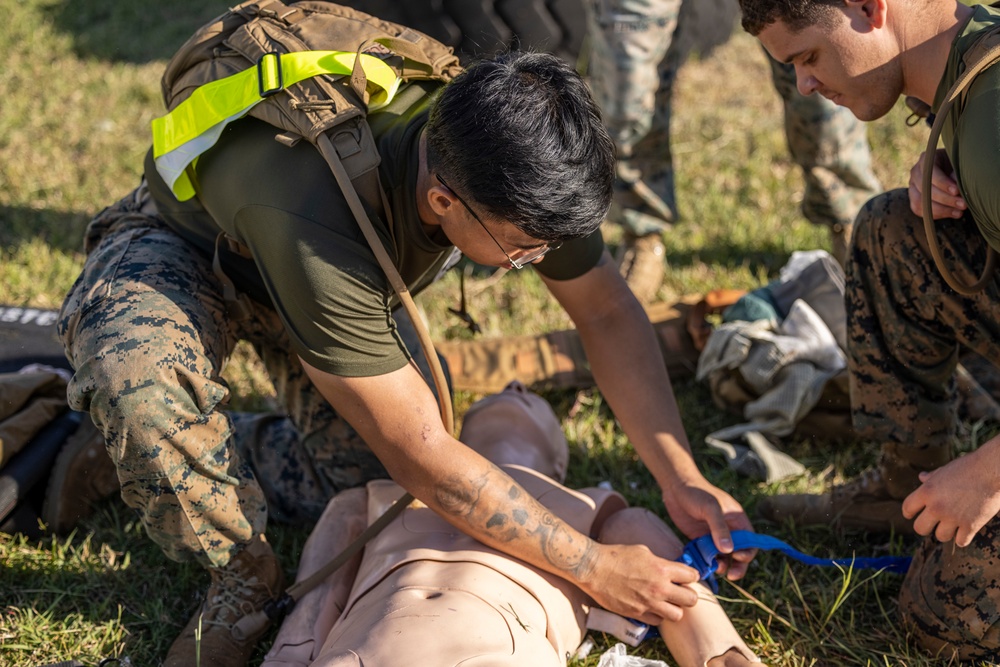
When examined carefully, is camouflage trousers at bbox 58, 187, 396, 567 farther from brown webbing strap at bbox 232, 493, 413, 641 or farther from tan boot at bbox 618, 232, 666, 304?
tan boot at bbox 618, 232, 666, 304

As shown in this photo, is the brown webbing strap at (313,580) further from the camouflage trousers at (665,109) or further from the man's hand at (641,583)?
the camouflage trousers at (665,109)

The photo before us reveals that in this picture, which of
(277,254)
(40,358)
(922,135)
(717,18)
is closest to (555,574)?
(277,254)

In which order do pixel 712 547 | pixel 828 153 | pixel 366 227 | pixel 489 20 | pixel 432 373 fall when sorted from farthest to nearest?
1. pixel 489 20
2. pixel 828 153
3. pixel 712 547
4. pixel 432 373
5. pixel 366 227

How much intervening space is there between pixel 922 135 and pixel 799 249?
1419 millimetres

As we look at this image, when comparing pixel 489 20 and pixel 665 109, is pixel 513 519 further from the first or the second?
pixel 489 20

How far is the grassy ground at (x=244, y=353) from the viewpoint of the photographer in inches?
102

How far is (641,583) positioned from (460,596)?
463 millimetres

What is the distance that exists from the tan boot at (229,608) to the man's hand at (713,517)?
1.14 meters

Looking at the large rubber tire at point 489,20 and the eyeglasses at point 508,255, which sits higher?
the eyeglasses at point 508,255

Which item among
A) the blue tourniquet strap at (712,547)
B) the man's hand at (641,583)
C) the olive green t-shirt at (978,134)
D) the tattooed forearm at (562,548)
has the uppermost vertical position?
the olive green t-shirt at (978,134)

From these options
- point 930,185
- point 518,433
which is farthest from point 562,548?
point 930,185

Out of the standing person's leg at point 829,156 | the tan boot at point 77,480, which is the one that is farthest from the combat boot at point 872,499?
the tan boot at point 77,480

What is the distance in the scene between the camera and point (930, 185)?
2246mm

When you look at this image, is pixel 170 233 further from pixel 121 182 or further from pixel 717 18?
pixel 717 18
